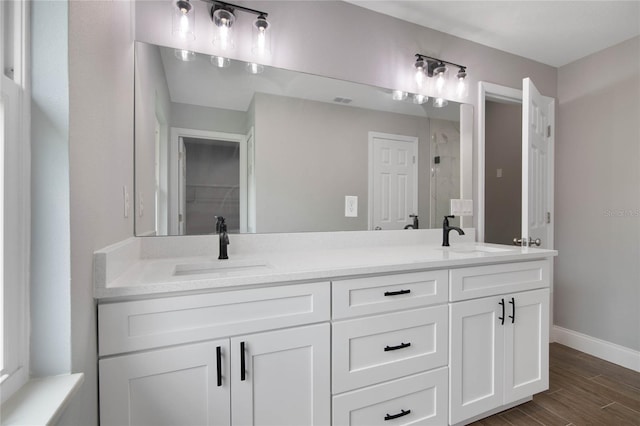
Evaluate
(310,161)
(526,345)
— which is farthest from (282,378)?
(526,345)

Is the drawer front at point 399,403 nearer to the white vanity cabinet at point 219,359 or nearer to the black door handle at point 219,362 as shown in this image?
the white vanity cabinet at point 219,359

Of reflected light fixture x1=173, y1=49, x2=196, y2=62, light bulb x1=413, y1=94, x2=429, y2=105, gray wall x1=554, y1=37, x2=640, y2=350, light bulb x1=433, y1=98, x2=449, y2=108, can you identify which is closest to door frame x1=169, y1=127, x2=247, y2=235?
reflected light fixture x1=173, y1=49, x2=196, y2=62

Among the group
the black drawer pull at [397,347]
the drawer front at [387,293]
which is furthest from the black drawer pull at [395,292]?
the black drawer pull at [397,347]

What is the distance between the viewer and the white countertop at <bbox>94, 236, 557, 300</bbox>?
0.98 m

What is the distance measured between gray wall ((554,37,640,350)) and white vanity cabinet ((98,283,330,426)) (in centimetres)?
259

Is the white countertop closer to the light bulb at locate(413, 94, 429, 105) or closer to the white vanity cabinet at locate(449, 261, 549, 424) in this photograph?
the white vanity cabinet at locate(449, 261, 549, 424)

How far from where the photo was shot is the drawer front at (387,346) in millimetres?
1241

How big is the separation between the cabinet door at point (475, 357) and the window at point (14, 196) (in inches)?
61.0

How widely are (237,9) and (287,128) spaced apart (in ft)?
2.16

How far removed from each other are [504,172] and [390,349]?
291cm

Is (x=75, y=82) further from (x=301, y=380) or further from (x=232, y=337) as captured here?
(x=301, y=380)

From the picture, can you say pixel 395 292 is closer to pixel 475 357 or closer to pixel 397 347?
pixel 397 347

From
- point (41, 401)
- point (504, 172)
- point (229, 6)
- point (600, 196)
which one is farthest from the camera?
point (504, 172)

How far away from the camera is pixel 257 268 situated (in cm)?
139
